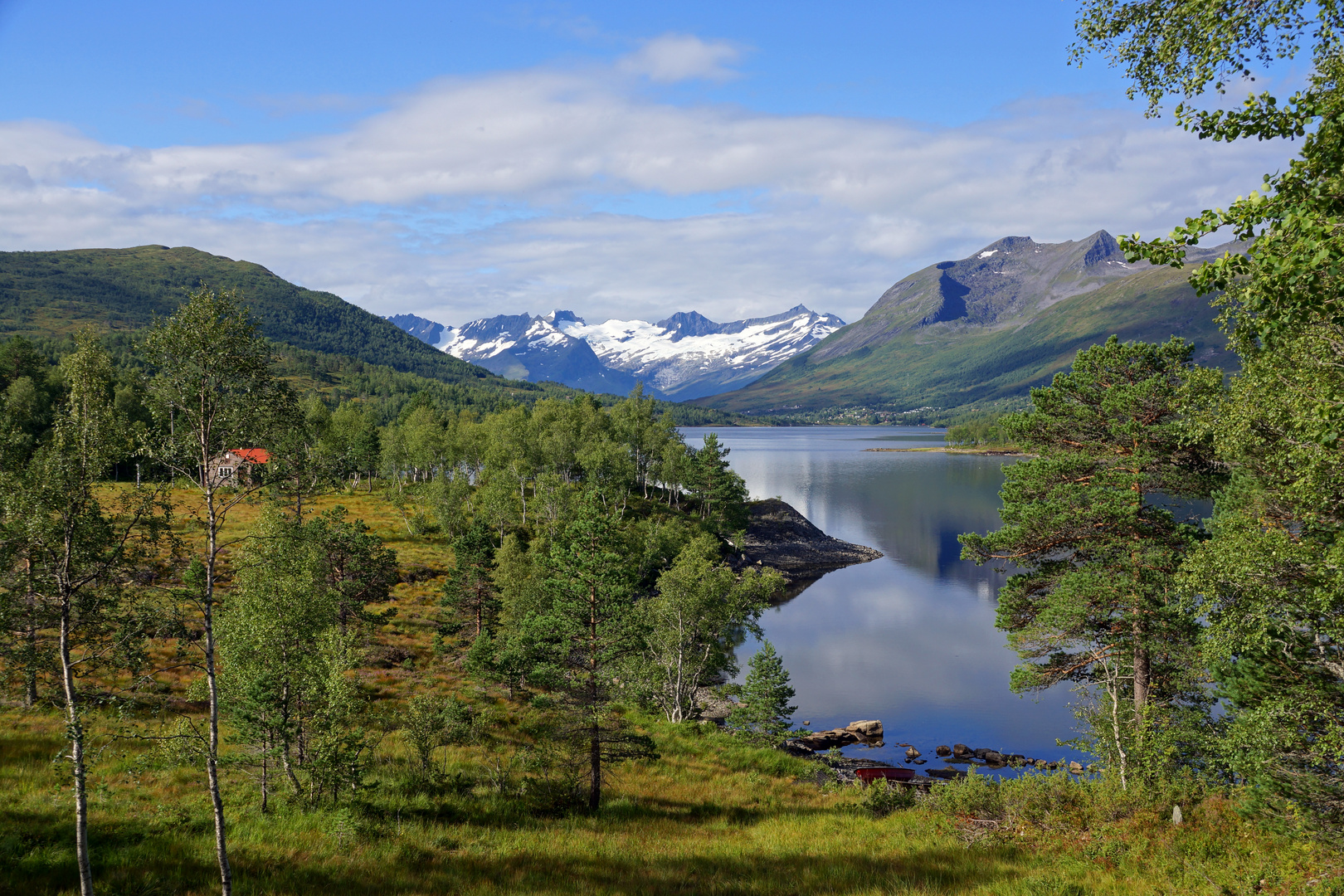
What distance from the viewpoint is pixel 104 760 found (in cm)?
2545

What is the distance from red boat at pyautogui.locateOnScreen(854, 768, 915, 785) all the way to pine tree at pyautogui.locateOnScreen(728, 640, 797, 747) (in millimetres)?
4807

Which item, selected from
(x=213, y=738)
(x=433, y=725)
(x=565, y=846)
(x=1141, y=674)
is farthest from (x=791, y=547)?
(x=213, y=738)

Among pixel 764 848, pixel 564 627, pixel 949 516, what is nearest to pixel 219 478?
pixel 564 627

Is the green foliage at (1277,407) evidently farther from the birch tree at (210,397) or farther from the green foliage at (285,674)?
the green foliage at (285,674)

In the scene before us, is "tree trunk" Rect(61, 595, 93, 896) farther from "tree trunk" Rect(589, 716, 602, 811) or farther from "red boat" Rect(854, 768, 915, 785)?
"red boat" Rect(854, 768, 915, 785)

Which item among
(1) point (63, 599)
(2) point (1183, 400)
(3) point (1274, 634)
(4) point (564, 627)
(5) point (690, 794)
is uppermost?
(2) point (1183, 400)

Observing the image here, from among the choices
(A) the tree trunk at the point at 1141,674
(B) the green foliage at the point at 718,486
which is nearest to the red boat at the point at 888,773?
(A) the tree trunk at the point at 1141,674

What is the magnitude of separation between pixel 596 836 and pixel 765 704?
1816 cm

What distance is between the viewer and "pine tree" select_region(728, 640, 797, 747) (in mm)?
39000

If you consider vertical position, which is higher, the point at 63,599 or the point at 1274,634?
the point at 63,599

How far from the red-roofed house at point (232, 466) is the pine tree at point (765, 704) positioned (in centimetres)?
2977

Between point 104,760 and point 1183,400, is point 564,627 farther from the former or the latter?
point 1183,400

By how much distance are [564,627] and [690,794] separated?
1024 centimetres

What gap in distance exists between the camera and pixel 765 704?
39.3 m
